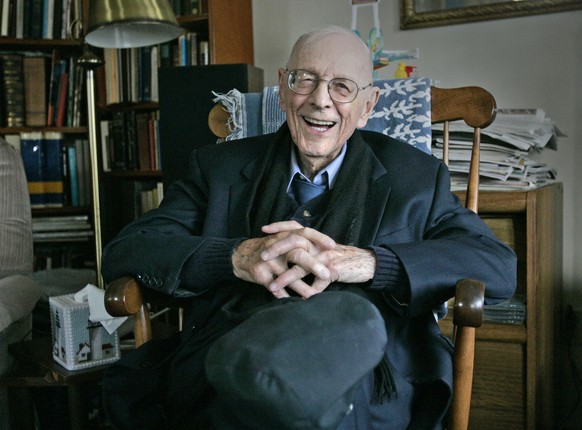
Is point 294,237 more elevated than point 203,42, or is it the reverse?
point 203,42

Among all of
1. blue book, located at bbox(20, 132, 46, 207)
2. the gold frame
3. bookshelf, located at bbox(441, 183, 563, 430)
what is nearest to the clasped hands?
bookshelf, located at bbox(441, 183, 563, 430)

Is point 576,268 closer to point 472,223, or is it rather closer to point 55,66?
point 472,223

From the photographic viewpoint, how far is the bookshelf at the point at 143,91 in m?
2.51

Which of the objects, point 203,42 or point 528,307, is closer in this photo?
point 528,307

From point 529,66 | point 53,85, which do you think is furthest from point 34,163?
point 529,66

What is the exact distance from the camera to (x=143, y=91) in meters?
2.73

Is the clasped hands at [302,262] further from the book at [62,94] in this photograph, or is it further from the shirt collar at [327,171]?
the book at [62,94]

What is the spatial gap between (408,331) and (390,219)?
0.77ft

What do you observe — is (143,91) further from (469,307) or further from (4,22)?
(469,307)

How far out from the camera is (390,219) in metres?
1.24

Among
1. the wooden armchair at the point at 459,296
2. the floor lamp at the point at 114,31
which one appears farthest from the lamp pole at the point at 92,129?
the wooden armchair at the point at 459,296

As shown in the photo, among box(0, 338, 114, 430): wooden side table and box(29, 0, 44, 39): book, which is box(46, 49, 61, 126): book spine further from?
box(0, 338, 114, 430): wooden side table

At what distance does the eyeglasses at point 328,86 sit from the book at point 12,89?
1.96 metres

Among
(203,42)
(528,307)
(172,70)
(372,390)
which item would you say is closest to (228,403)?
(372,390)
